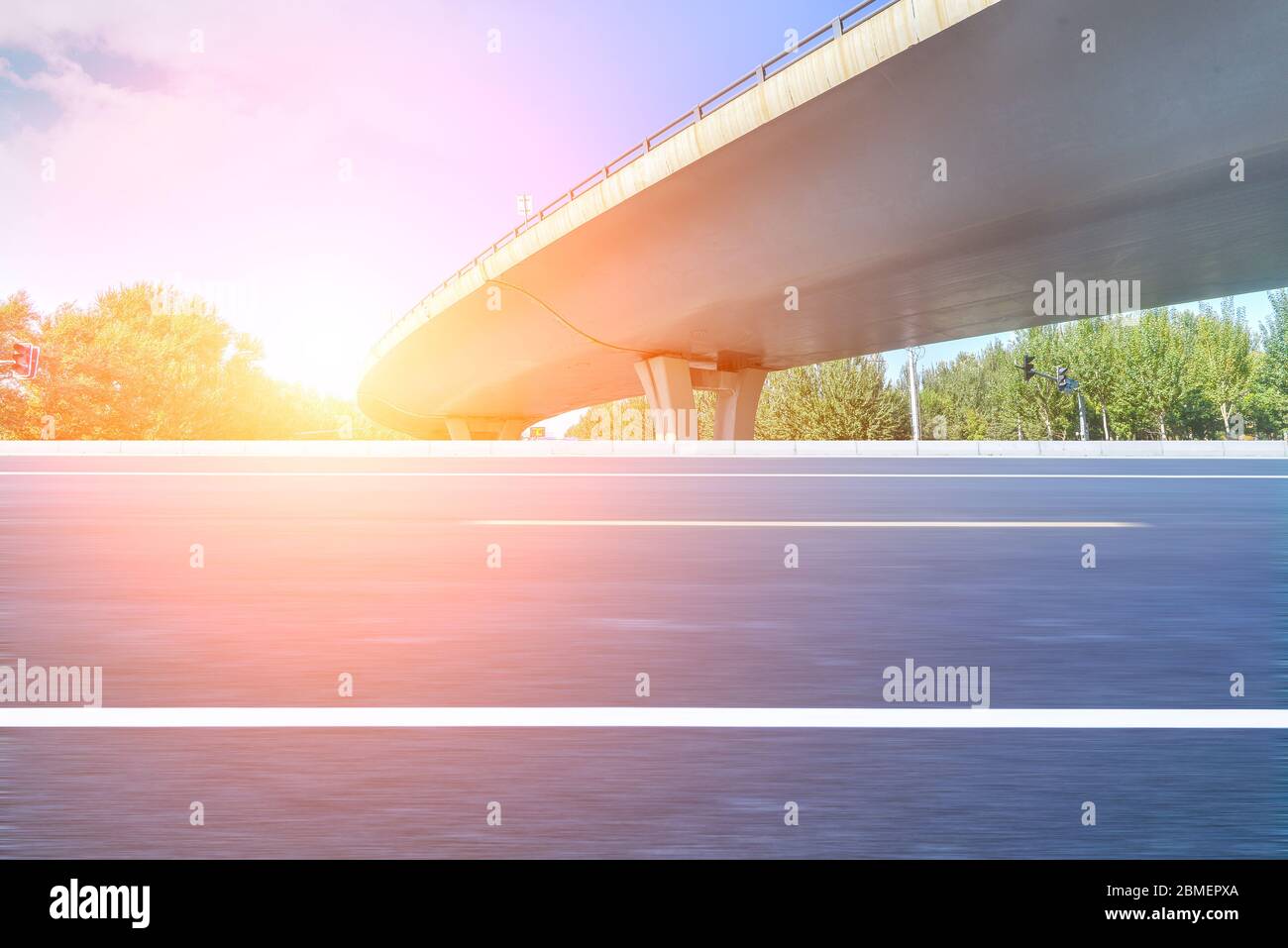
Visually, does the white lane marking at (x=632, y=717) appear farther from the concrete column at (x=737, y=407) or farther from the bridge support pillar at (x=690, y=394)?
the concrete column at (x=737, y=407)

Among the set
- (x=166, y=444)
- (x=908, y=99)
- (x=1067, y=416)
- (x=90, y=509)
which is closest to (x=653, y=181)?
(x=908, y=99)

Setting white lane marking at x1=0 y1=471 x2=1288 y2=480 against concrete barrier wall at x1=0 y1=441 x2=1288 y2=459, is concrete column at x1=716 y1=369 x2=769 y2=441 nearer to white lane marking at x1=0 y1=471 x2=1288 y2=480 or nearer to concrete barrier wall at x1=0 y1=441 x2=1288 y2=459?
concrete barrier wall at x1=0 y1=441 x2=1288 y2=459

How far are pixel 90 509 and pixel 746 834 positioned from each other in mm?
9014

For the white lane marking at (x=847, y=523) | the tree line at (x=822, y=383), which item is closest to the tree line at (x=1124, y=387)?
the tree line at (x=822, y=383)

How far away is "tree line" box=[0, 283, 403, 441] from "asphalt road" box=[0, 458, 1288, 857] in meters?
50.6

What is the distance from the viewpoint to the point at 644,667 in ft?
11.2

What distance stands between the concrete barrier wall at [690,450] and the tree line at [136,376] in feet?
97.0

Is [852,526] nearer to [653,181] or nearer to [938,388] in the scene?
[653,181]

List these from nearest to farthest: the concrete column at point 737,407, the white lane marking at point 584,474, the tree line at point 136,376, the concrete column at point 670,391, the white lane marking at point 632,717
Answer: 1. the white lane marking at point 632,717
2. the white lane marking at point 584,474
3. the concrete column at point 670,391
4. the concrete column at point 737,407
5. the tree line at point 136,376

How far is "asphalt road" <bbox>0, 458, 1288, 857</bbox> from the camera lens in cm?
205

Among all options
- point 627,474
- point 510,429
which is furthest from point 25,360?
point 627,474

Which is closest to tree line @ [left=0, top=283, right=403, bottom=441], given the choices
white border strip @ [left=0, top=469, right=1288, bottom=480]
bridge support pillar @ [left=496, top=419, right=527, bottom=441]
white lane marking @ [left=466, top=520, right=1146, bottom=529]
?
bridge support pillar @ [left=496, top=419, right=527, bottom=441]

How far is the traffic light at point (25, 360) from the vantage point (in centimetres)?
5153

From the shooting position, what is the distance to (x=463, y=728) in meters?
2.67
